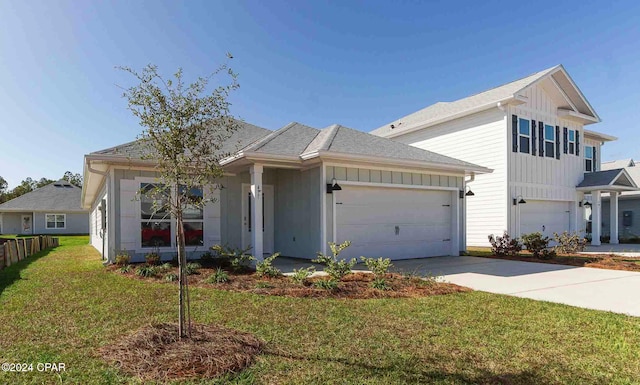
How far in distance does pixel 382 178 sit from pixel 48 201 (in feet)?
107

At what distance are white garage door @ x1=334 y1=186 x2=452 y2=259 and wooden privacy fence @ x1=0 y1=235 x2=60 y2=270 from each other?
9.05m

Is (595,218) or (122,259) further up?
(595,218)

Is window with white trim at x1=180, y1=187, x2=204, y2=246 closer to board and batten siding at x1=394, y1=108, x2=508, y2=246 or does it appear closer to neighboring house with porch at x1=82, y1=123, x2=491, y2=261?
neighboring house with porch at x1=82, y1=123, x2=491, y2=261

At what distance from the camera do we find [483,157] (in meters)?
15.1

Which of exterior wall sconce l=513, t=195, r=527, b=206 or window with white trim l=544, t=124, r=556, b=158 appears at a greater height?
window with white trim l=544, t=124, r=556, b=158

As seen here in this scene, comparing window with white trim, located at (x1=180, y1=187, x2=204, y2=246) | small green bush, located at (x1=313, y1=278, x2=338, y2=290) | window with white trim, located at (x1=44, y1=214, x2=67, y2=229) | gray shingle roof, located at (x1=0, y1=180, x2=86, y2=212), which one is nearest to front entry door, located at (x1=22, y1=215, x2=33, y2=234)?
gray shingle roof, located at (x1=0, y1=180, x2=86, y2=212)

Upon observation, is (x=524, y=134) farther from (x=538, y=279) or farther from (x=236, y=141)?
(x=236, y=141)

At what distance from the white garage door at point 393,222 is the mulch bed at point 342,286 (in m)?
2.29

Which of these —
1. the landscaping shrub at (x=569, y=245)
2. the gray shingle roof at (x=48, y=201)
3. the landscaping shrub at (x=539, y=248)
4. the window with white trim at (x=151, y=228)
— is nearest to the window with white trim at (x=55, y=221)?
the gray shingle roof at (x=48, y=201)

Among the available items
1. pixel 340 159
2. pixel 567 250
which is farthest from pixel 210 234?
pixel 567 250

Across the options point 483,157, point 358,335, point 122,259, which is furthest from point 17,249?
point 483,157

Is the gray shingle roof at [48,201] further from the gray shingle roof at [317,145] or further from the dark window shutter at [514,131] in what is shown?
the dark window shutter at [514,131]

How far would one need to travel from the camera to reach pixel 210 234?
33.1 feet

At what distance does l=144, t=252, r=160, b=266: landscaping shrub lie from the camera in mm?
8898
